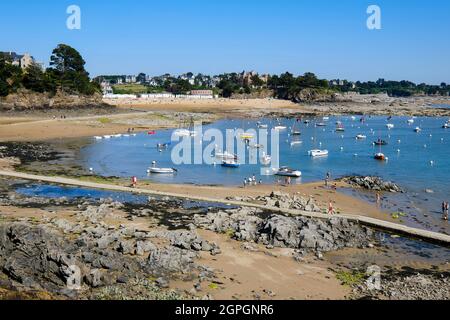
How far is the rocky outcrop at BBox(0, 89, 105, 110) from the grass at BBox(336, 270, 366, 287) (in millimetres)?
93446

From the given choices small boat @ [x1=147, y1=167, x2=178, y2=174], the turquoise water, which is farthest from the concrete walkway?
small boat @ [x1=147, y1=167, x2=178, y2=174]

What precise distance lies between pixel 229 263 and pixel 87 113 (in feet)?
298

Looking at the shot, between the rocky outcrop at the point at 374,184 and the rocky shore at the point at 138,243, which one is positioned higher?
the rocky shore at the point at 138,243

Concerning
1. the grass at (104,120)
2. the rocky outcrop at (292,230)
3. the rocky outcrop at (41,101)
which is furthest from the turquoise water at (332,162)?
the rocky outcrop at (41,101)

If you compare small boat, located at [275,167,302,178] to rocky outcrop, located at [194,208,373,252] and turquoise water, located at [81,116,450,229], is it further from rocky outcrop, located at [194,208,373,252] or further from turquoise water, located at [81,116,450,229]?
rocky outcrop, located at [194,208,373,252]

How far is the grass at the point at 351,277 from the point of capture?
20848mm

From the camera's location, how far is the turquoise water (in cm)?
4666

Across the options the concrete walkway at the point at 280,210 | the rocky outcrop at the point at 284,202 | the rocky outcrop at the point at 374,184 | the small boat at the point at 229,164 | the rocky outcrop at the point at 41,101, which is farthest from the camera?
the rocky outcrop at the point at 41,101

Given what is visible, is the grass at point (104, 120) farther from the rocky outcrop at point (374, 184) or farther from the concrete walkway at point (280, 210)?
the rocky outcrop at point (374, 184)

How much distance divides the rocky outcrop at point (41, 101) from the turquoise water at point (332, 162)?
31.1m

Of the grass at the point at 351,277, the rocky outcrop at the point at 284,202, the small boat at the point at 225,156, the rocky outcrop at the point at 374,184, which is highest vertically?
the small boat at the point at 225,156

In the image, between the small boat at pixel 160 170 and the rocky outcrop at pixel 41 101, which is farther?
the rocky outcrop at pixel 41 101

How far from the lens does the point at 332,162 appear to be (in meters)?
60.8

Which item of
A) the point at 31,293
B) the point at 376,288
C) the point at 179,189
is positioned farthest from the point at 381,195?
the point at 31,293
